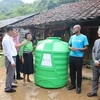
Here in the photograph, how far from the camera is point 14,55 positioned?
14.4ft

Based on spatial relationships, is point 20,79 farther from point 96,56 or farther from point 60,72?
point 96,56

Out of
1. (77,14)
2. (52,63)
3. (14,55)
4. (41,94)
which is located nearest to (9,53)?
(14,55)

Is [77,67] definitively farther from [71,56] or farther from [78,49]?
[78,49]

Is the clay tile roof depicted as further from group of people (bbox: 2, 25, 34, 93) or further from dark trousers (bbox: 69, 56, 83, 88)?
group of people (bbox: 2, 25, 34, 93)

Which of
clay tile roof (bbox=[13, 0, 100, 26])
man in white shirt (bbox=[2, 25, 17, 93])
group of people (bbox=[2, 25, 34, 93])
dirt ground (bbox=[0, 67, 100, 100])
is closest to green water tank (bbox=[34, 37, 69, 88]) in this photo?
dirt ground (bbox=[0, 67, 100, 100])

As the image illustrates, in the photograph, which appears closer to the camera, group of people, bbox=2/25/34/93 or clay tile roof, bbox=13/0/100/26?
group of people, bbox=2/25/34/93

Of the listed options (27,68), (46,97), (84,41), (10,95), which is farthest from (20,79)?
(84,41)

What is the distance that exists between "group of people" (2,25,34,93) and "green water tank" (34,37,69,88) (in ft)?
1.09

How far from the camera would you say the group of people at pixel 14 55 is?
420 cm

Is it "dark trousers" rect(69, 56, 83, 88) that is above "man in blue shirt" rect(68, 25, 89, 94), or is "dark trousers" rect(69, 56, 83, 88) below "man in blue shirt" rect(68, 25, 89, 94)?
below

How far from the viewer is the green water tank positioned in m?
4.62

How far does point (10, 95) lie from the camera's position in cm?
441

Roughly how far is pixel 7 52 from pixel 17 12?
4164 cm

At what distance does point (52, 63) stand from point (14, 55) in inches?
41.7
